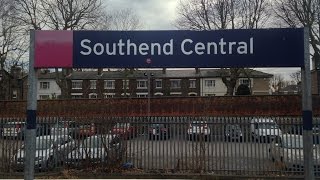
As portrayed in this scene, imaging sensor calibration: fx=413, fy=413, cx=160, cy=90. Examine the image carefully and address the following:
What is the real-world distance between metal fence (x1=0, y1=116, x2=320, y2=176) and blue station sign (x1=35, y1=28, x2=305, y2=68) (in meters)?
5.49

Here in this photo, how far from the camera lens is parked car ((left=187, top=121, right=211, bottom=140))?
1316 cm

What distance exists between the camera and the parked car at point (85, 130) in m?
13.6

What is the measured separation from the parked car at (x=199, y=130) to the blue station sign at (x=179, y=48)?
565 centimetres

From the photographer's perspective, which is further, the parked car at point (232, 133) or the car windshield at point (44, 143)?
the car windshield at point (44, 143)

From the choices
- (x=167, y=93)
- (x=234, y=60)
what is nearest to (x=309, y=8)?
(x=167, y=93)

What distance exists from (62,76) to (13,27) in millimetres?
11156

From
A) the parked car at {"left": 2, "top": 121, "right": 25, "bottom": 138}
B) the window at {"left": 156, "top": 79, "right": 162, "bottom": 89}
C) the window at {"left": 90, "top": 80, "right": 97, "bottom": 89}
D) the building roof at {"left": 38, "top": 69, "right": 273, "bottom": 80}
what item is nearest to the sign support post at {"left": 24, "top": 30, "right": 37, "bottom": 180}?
the parked car at {"left": 2, "top": 121, "right": 25, "bottom": 138}

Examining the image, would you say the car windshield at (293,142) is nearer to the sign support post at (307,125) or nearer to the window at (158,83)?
the sign support post at (307,125)

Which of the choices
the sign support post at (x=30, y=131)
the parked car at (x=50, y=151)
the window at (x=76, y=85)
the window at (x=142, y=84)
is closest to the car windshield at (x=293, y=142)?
the parked car at (x=50, y=151)

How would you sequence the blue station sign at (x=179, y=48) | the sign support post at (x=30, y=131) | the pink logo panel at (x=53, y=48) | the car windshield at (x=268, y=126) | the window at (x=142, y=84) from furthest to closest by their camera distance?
1. the window at (x=142, y=84)
2. the car windshield at (x=268, y=126)
3. the pink logo panel at (x=53, y=48)
4. the blue station sign at (x=179, y=48)
5. the sign support post at (x=30, y=131)

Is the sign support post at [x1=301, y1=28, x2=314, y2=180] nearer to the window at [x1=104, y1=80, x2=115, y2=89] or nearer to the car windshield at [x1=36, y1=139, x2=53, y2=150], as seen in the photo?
the car windshield at [x1=36, y1=139, x2=53, y2=150]

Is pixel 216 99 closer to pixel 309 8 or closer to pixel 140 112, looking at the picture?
pixel 140 112

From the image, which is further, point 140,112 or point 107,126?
point 140,112

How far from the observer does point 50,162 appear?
44.3 ft
